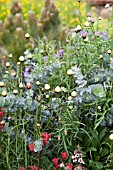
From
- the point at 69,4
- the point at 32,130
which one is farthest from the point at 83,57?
the point at 69,4

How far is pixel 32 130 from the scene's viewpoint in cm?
254

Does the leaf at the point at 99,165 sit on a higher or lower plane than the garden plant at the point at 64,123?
lower

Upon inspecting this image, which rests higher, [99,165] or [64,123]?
[64,123]

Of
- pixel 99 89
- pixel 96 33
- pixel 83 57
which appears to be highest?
pixel 96 33

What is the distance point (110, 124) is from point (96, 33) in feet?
2.76

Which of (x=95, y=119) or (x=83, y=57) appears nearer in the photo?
(x=95, y=119)

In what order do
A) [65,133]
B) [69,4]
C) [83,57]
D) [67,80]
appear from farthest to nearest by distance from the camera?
1. [69,4]
2. [83,57]
3. [67,80]
4. [65,133]

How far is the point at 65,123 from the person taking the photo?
96.4 inches

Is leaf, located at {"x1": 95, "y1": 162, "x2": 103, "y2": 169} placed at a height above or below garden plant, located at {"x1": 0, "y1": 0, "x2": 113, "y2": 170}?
below

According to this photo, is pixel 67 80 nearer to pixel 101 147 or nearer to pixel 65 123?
pixel 65 123

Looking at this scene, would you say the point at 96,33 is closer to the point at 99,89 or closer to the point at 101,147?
the point at 99,89

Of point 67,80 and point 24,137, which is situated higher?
point 67,80

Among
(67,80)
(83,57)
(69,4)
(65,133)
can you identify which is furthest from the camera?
(69,4)

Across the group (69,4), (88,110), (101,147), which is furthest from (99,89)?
(69,4)
